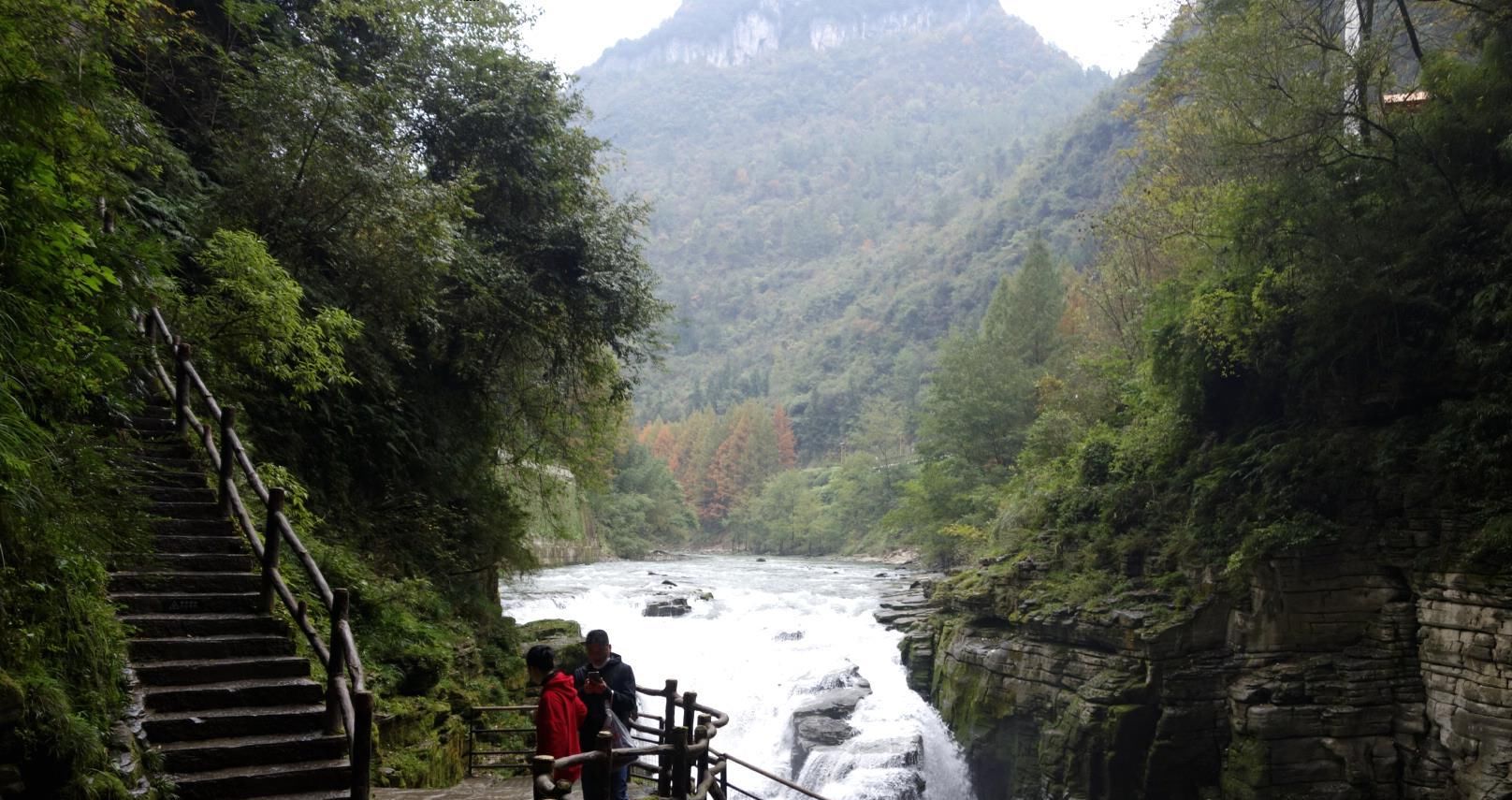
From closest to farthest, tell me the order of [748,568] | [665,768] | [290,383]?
[665,768]
[290,383]
[748,568]

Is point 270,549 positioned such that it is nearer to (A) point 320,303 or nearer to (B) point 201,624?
(B) point 201,624

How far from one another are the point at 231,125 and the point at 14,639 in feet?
32.6

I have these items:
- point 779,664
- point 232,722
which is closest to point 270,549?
point 232,722

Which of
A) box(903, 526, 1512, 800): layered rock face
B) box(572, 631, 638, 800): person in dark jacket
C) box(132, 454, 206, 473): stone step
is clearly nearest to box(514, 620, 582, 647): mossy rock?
box(132, 454, 206, 473): stone step

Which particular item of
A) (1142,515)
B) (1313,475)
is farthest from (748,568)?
(1313,475)

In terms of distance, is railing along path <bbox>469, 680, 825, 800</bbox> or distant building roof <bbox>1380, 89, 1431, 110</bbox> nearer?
railing along path <bbox>469, 680, 825, 800</bbox>

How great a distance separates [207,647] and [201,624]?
288mm

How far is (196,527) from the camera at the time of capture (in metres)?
8.02

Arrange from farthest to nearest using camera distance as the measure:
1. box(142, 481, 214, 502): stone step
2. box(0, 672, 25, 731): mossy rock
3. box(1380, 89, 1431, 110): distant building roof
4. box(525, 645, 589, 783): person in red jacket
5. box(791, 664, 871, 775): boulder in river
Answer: box(791, 664, 871, 775): boulder in river, box(1380, 89, 1431, 110): distant building roof, box(142, 481, 214, 502): stone step, box(525, 645, 589, 783): person in red jacket, box(0, 672, 25, 731): mossy rock

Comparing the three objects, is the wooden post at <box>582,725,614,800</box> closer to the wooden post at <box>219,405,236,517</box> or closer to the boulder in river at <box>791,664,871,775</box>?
the wooden post at <box>219,405,236,517</box>

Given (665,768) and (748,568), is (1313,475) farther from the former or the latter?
(748,568)

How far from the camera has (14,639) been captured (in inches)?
192

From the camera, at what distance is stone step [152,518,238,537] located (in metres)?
7.82

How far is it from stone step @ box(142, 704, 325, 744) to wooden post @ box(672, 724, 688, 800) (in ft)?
8.32
